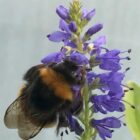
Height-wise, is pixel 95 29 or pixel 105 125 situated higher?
pixel 95 29

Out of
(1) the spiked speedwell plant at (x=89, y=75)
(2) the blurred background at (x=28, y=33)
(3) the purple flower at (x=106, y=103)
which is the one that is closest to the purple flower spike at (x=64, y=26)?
(1) the spiked speedwell plant at (x=89, y=75)

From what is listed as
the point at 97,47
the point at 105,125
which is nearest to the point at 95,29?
the point at 97,47

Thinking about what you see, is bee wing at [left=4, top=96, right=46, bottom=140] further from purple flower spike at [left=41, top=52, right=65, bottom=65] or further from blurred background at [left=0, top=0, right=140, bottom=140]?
blurred background at [left=0, top=0, right=140, bottom=140]

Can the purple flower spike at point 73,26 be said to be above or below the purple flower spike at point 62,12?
below

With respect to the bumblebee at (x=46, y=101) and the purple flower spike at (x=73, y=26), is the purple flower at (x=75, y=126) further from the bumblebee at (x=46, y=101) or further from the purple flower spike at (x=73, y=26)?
the purple flower spike at (x=73, y=26)

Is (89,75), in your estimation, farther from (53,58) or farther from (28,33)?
(28,33)

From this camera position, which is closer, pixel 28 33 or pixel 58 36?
pixel 58 36

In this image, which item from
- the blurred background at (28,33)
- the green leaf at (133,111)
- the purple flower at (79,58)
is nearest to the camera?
the purple flower at (79,58)

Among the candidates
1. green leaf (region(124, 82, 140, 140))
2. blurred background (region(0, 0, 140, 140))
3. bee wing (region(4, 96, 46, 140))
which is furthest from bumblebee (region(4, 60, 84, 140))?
blurred background (region(0, 0, 140, 140))
